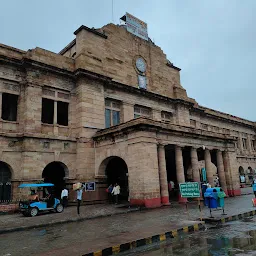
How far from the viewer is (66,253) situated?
7.02m

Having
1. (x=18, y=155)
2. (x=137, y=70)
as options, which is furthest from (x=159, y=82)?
(x=18, y=155)

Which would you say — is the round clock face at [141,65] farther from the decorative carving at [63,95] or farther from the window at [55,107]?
the window at [55,107]

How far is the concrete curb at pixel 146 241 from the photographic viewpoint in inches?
285

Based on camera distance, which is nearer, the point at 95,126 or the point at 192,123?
the point at 95,126

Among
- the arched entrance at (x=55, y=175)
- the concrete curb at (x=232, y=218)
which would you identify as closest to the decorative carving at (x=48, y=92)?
the arched entrance at (x=55, y=175)

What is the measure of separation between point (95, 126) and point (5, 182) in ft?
27.1

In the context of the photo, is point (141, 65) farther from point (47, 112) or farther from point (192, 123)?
point (47, 112)

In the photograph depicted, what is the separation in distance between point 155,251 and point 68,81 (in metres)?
18.3

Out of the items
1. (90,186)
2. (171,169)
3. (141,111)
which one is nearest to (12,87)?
(90,186)

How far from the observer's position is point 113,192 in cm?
2012

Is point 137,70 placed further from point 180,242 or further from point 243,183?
point 243,183

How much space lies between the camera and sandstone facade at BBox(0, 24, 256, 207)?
18.5 metres

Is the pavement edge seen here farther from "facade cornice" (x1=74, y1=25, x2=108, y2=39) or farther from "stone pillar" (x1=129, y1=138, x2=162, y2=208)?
"facade cornice" (x1=74, y1=25, x2=108, y2=39)

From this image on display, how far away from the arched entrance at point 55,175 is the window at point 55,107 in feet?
13.0
